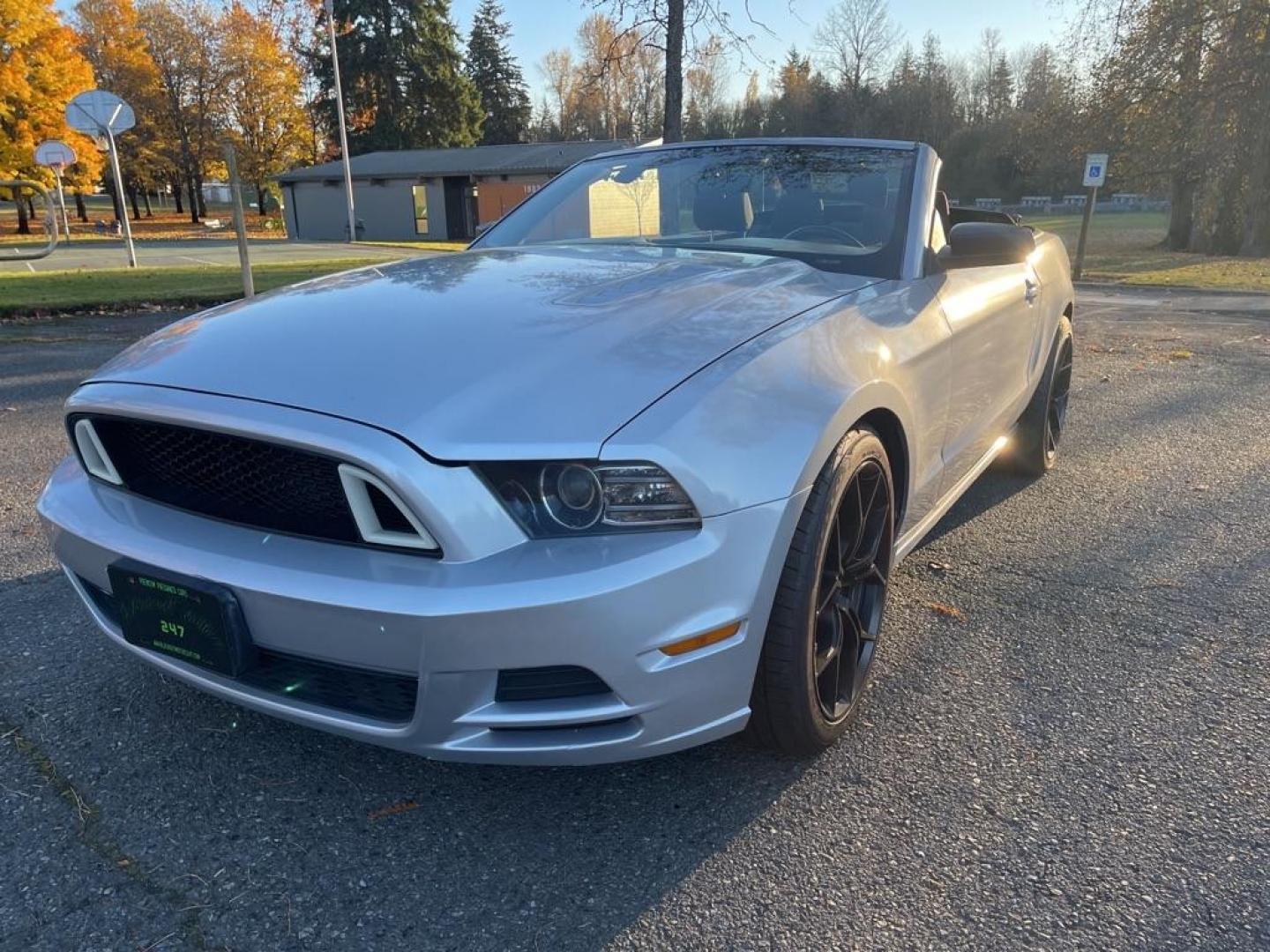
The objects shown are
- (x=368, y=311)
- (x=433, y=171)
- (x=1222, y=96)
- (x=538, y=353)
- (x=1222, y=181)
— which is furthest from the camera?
(x=433, y=171)

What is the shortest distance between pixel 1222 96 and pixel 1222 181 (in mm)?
3750

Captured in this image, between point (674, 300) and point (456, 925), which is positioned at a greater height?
point (674, 300)

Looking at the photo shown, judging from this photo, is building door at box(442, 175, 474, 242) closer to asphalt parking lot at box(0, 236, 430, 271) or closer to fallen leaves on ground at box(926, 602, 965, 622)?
asphalt parking lot at box(0, 236, 430, 271)

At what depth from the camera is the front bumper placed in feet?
5.35

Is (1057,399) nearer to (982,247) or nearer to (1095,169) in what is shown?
(982,247)

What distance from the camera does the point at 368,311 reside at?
231 centimetres

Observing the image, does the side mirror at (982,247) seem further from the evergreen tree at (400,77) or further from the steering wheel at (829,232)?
the evergreen tree at (400,77)

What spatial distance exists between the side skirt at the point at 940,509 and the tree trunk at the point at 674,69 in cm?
841

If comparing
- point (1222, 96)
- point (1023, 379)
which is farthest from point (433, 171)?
point (1023, 379)

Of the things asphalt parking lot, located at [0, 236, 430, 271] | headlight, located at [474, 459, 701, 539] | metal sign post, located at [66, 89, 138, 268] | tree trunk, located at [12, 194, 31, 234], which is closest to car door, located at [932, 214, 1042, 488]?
headlight, located at [474, 459, 701, 539]

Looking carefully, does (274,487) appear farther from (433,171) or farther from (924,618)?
(433,171)

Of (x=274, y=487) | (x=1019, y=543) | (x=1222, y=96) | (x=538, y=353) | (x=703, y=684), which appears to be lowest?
(x=1019, y=543)

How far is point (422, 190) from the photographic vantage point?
126 feet

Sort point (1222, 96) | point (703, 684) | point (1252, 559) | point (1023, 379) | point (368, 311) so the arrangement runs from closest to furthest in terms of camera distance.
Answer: point (703, 684) < point (368, 311) < point (1252, 559) < point (1023, 379) < point (1222, 96)
